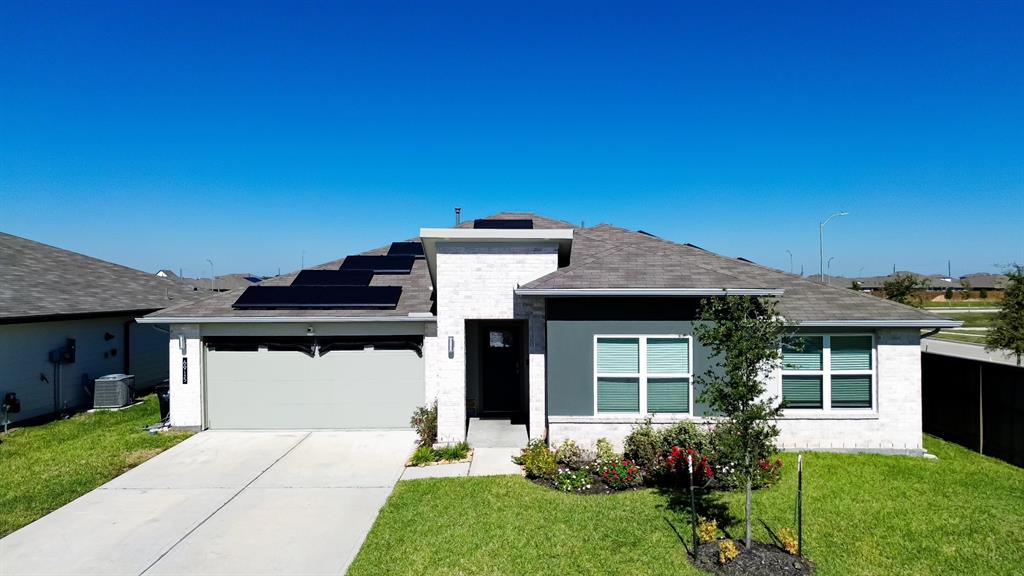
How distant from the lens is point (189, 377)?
11219 millimetres

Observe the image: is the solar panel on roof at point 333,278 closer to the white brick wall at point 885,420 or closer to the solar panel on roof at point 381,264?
the solar panel on roof at point 381,264

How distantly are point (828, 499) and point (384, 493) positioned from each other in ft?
21.6

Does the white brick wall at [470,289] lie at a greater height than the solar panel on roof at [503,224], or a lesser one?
lesser

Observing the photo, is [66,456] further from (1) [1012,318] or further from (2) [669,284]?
(1) [1012,318]

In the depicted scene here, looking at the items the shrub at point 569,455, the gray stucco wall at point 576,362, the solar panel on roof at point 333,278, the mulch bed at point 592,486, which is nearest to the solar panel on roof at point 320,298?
the solar panel on roof at point 333,278

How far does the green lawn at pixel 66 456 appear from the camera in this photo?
7666 millimetres

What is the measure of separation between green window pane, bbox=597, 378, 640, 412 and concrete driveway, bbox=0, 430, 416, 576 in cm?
382

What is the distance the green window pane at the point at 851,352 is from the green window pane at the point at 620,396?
3844mm

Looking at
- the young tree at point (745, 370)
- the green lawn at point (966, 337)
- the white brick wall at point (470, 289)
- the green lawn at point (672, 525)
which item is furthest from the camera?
the green lawn at point (966, 337)

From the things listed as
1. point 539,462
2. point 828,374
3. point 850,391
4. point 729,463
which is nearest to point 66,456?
point 539,462

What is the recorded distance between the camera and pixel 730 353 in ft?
18.2

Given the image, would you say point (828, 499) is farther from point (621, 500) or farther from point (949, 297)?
point (949, 297)

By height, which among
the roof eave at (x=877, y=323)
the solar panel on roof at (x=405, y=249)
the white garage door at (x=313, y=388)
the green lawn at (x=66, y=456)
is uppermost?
the solar panel on roof at (x=405, y=249)

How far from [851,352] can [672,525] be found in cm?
556
